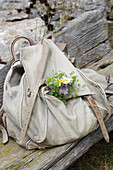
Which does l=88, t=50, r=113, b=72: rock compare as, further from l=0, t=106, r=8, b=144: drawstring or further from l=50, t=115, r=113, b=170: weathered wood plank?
l=0, t=106, r=8, b=144: drawstring

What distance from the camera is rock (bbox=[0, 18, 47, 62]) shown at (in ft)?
10.9

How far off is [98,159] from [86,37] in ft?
6.08

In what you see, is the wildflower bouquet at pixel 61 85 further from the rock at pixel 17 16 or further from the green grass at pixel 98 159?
the rock at pixel 17 16

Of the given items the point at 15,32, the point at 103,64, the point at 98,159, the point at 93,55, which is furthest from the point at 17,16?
the point at 98,159

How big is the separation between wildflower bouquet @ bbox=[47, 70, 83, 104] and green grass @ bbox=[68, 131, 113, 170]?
3.53 ft

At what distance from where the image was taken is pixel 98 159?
2791mm

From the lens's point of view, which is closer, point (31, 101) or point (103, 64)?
point (31, 101)

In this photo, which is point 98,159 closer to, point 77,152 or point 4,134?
point 77,152

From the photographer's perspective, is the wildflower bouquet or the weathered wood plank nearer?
the wildflower bouquet

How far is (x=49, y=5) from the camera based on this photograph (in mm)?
4422

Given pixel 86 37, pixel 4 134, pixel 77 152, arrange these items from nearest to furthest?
pixel 77 152 → pixel 4 134 → pixel 86 37

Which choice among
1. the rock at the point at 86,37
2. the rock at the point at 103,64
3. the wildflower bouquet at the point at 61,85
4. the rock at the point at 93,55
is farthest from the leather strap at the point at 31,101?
the rock at the point at 103,64

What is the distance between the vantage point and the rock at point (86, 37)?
127 inches

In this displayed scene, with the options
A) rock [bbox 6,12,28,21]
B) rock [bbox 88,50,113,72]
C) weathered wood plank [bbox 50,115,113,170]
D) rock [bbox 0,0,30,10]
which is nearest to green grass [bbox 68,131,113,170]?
weathered wood plank [bbox 50,115,113,170]
